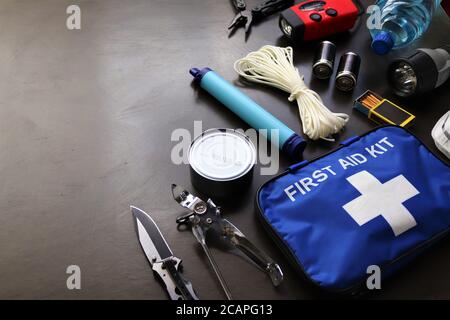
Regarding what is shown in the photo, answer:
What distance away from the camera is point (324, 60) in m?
0.79

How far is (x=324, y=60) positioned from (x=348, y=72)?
47mm

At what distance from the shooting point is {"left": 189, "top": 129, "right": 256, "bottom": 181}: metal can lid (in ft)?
2.06

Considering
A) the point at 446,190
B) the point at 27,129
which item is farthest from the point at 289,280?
the point at 27,129

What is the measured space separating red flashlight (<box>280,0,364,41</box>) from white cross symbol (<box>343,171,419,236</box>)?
324 mm

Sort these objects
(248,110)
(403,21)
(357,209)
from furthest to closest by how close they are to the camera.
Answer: (403,21) → (248,110) → (357,209)

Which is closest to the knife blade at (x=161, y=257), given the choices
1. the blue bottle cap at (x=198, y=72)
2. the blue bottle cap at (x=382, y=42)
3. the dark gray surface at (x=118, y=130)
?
the dark gray surface at (x=118, y=130)

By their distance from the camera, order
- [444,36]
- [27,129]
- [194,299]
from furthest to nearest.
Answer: [444,36] < [27,129] < [194,299]

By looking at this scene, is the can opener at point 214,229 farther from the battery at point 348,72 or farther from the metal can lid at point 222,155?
the battery at point 348,72

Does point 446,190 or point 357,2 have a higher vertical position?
point 357,2

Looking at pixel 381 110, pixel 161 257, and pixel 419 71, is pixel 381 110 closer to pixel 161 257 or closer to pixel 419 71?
pixel 419 71

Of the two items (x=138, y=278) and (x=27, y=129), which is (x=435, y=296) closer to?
(x=138, y=278)

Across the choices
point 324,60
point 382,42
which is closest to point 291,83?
point 324,60

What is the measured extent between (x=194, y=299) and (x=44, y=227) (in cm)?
24

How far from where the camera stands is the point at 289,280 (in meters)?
0.58
